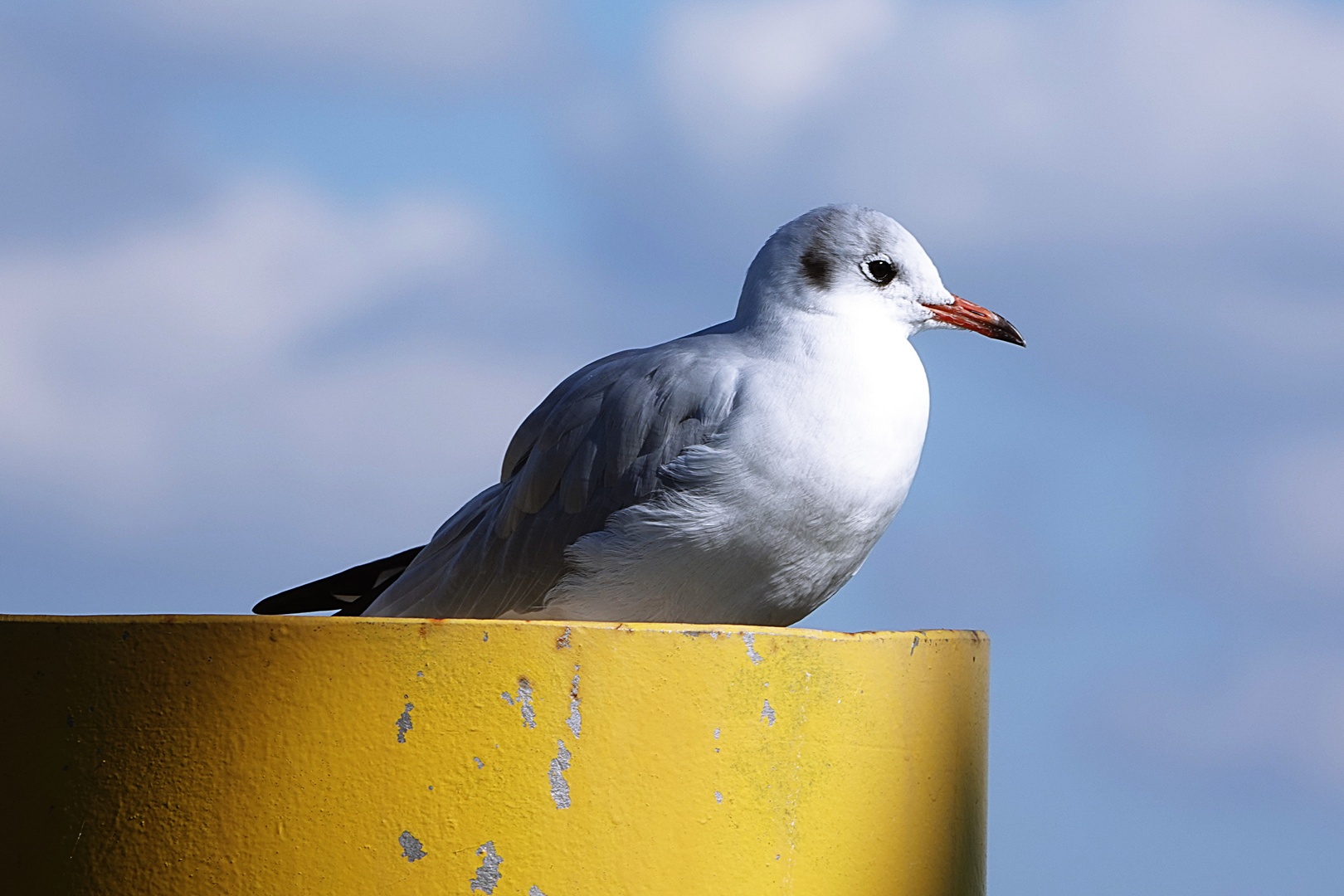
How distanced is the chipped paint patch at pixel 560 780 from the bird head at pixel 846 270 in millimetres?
1101

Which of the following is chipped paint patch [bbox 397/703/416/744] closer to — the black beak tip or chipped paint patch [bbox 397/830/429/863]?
chipped paint patch [bbox 397/830/429/863]

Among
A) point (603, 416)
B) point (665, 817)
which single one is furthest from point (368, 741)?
point (603, 416)

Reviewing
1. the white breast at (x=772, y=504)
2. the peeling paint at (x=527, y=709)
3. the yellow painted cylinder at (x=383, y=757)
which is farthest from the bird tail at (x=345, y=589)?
the peeling paint at (x=527, y=709)

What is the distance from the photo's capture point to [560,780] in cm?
190

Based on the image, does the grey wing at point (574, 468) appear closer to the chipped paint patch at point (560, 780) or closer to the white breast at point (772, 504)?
the white breast at point (772, 504)

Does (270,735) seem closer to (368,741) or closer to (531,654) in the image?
(368,741)

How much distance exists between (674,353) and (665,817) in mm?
1007

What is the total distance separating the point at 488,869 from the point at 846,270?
4.49ft

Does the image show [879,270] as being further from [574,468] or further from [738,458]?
[574,468]

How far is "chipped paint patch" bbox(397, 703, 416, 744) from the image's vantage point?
1884mm

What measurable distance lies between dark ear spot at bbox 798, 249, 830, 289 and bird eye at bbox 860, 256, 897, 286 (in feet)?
0.24

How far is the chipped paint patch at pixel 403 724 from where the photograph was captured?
188 cm

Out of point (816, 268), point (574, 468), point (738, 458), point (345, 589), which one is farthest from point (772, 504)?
point (345, 589)

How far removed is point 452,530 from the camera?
2.94m
